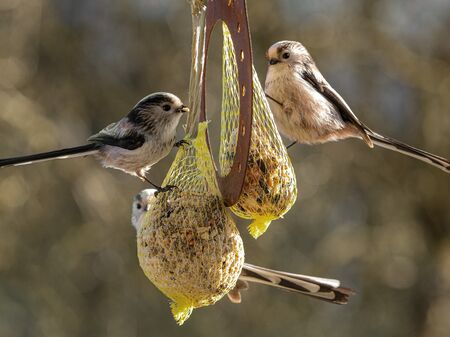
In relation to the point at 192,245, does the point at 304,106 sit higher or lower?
higher

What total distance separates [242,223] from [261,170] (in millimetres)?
6187

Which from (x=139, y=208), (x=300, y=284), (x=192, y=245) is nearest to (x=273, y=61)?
(x=300, y=284)

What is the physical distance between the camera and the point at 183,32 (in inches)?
398

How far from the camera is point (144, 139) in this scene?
14.5 ft

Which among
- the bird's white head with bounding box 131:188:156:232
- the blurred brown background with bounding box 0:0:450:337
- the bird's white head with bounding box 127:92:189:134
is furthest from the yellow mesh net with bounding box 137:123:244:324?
the blurred brown background with bounding box 0:0:450:337

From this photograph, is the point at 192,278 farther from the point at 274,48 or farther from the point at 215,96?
the point at 215,96

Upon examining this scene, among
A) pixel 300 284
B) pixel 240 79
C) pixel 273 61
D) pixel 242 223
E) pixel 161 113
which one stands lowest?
pixel 242 223

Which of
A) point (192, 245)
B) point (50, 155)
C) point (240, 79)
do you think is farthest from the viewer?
point (50, 155)

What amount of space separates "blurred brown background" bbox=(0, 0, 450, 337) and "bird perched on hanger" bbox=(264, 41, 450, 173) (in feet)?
15.0

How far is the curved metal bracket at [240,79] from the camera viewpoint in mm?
3277

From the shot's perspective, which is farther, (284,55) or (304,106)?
(284,55)

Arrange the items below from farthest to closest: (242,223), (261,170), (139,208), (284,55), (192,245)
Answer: (242,223), (139,208), (284,55), (261,170), (192,245)

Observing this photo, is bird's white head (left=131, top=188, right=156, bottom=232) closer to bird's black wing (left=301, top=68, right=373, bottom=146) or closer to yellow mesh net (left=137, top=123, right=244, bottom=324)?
bird's black wing (left=301, top=68, right=373, bottom=146)

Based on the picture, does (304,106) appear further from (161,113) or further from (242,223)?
(242,223)
